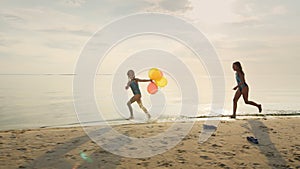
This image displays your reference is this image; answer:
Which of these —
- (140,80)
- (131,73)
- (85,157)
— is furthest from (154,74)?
(85,157)

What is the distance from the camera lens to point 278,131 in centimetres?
814

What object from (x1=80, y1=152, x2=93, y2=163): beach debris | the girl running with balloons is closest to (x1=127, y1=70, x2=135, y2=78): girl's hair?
the girl running with balloons

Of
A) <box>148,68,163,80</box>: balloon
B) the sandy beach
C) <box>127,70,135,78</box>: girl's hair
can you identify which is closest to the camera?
the sandy beach

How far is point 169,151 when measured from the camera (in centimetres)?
618

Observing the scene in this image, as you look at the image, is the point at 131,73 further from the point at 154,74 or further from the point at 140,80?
the point at 154,74

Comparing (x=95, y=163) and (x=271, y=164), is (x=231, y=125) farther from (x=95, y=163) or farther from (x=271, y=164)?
(x=95, y=163)

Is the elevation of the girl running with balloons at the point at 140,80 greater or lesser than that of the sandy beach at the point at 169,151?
greater

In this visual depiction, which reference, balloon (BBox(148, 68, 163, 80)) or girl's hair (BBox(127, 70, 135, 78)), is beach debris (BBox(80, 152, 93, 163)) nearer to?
balloon (BBox(148, 68, 163, 80))

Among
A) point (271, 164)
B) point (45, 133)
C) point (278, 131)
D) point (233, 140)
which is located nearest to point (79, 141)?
point (45, 133)

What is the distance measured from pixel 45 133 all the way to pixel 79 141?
1670 mm

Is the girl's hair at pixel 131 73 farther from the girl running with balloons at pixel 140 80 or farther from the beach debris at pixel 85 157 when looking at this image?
the beach debris at pixel 85 157

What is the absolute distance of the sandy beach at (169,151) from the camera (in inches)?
208

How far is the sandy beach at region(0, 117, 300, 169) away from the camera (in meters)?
5.29

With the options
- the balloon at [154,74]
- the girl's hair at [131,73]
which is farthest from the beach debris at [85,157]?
the girl's hair at [131,73]
